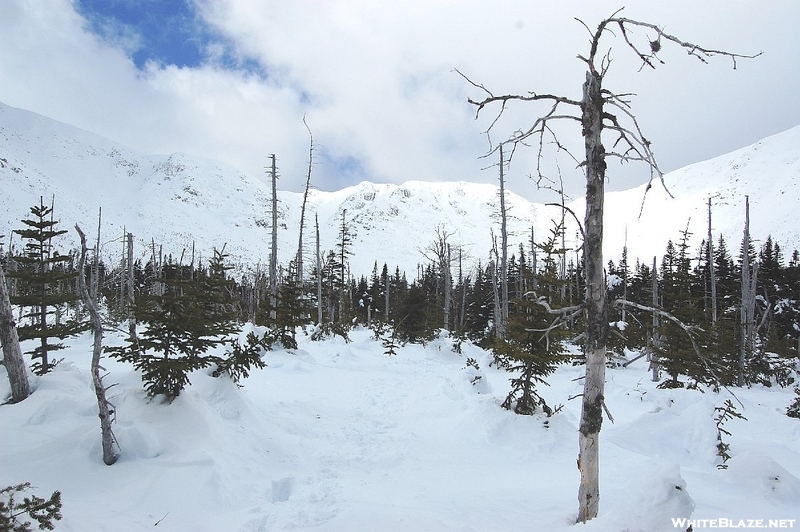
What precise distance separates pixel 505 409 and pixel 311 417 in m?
4.60

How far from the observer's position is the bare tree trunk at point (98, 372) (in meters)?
4.87

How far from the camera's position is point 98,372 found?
16.3ft

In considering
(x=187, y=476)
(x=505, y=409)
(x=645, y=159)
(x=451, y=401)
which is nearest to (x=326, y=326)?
(x=451, y=401)

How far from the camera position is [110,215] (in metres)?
134

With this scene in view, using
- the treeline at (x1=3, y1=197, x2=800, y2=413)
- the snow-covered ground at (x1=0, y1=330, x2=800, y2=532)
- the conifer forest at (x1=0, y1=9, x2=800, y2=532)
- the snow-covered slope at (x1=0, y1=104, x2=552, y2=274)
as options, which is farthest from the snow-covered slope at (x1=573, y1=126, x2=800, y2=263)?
the snow-covered ground at (x1=0, y1=330, x2=800, y2=532)

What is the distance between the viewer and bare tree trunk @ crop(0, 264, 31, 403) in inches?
251

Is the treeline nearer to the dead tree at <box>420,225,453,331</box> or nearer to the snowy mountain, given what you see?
the dead tree at <box>420,225,453,331</box>

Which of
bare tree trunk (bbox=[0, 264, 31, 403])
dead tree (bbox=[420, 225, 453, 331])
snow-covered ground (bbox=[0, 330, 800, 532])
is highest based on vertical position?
dead tree (bbox=[420, 225, 453, 331])

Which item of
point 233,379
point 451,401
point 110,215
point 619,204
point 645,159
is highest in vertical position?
point 619,204

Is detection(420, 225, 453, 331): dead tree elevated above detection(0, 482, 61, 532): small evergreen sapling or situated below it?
above

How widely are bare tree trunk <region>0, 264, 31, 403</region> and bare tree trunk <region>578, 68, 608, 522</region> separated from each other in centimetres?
853

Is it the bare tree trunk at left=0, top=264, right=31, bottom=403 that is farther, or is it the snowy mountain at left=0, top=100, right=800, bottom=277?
the snowy mountain at left=0, top=100, right=800, bottom=277

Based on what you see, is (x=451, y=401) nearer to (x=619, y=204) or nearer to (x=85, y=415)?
(x=85, y=415)

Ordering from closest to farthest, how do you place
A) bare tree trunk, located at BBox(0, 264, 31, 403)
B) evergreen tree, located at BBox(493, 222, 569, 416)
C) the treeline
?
bare tree trunk, located at BBox(0, 264, 31, 403), the treeline, evergreen tree, located at BBox(493, 222, 569, 416)
